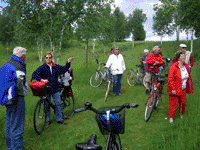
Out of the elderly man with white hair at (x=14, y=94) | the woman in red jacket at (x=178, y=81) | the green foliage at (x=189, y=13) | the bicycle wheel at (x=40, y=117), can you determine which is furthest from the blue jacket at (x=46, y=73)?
the green foliage at (x=189, y=13)

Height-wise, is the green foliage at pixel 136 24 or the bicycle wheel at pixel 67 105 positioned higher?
the green foliage at pixel 136 24

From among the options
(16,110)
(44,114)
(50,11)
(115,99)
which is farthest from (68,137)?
(50,11)

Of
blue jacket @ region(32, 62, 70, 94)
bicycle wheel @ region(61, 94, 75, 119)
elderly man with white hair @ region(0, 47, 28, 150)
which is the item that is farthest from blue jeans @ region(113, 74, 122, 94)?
elderly man with white hair @ region(0, 47, 28, 150)

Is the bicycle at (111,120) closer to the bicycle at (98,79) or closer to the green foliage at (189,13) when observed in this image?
the bicycle at (98,79)

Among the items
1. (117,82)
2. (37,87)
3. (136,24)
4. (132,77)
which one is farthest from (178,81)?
(136,24)

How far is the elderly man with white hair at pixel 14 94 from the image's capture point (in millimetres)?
3219

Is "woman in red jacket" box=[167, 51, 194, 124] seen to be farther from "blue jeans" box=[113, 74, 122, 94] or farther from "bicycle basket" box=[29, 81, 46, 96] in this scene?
"blue jeans" box=[113, 74, 122, 94]

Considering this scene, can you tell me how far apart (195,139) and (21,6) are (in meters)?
9.94

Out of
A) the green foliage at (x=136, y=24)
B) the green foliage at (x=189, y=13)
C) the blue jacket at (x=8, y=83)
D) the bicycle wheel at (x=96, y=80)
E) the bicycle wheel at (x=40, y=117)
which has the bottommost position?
the bicycle wheel at (x=40, y=117)

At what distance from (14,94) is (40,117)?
5.39ft

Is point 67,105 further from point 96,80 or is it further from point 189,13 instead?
point 189,13

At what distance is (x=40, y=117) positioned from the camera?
4.70 m

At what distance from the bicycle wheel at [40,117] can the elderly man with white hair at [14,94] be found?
0.87 m

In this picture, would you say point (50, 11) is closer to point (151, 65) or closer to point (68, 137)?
point (151, 65)
